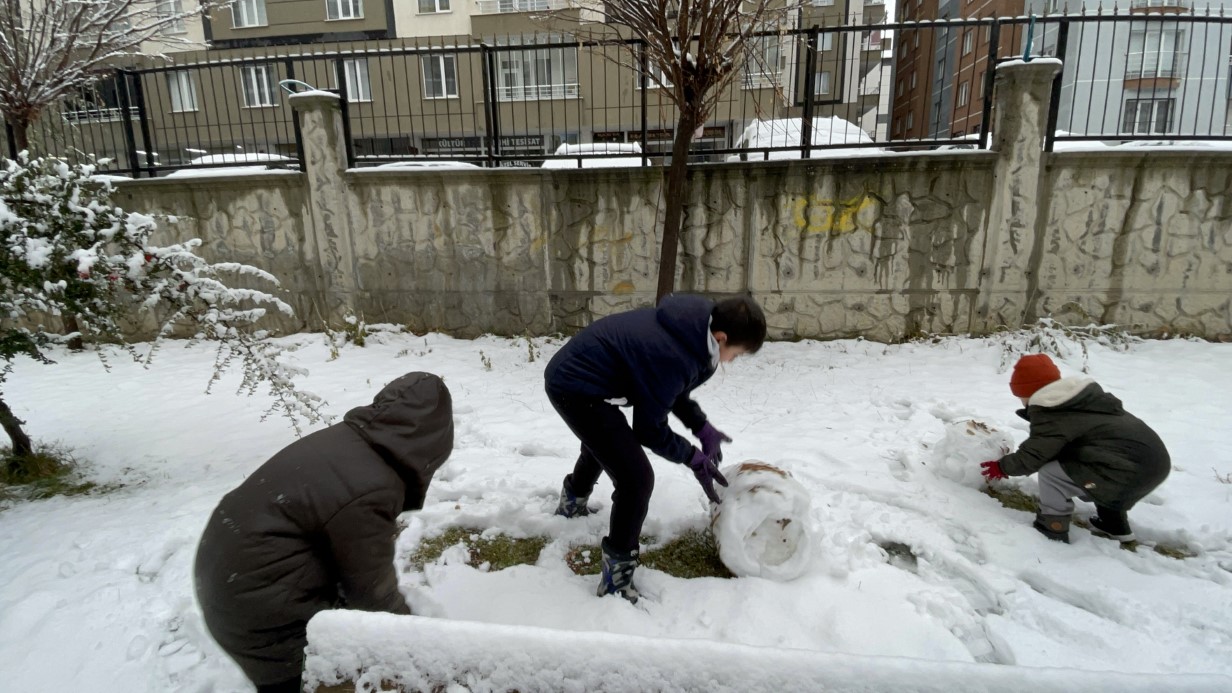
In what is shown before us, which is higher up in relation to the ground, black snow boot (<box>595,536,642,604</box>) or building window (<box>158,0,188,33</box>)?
building window (<box>158,0,188,33</box>)

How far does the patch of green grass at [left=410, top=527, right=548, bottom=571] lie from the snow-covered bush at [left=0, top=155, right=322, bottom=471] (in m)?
1.45

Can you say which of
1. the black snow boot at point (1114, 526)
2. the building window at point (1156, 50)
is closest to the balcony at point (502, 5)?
the building window at point (1156, 50)

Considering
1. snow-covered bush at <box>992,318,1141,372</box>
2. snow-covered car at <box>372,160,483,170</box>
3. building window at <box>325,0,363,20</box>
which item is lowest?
snow-covered bush at <box>992,318,1141,372</box>

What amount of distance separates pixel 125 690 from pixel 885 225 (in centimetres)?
619

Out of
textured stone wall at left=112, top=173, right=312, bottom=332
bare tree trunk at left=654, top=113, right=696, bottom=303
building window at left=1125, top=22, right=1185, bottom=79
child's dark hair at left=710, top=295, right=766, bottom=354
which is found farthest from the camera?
textured stone wall at left=112, top=173, right=312, bottom=332

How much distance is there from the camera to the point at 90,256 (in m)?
2.98

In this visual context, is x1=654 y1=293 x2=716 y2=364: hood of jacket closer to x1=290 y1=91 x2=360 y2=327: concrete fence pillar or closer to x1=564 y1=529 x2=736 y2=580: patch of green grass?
x1=564 y1=529 x2=736 y2=580: patch of green grass

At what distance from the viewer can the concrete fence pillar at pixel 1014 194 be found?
17.2 ft

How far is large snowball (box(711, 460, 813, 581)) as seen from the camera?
2455mm

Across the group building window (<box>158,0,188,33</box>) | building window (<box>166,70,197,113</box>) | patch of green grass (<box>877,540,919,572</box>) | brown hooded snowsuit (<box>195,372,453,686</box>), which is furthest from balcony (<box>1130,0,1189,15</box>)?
building window (<box>166,70,197,113</box>)

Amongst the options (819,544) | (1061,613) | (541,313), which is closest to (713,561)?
(819,544)

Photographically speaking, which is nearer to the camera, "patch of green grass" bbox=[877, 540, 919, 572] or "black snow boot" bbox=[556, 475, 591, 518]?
"patch of green grass" bbox=[877, 540, 919, 572]

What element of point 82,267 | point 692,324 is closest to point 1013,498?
point 692,324

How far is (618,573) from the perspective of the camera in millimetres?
2434
